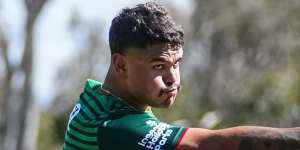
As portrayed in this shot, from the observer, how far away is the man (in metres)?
3.34

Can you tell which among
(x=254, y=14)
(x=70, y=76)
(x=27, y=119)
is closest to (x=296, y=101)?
(x=27, y=119)

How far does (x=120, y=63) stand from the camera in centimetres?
360

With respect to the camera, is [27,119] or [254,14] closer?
[27,119]

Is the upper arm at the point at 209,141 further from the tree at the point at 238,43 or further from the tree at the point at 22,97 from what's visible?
the tree at the point at 238,43

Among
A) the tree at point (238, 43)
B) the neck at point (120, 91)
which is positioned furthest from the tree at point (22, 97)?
the neck at point (120, 91)

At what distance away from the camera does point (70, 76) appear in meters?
49.5

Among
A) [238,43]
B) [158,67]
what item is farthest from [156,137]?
[238,43]

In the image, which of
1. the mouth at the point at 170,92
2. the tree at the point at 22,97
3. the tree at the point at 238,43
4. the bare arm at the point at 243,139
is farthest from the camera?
the tree at the point at 238,43

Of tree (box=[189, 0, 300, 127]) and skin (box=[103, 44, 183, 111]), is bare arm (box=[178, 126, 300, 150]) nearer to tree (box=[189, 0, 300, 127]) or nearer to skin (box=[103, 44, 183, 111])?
skin (box=[103, 44, 183, 111])

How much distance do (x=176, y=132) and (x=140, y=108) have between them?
0.90 ft

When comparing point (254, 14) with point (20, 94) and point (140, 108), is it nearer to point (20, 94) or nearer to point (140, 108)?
point (20, 94)

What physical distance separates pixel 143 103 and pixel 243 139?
441 mm

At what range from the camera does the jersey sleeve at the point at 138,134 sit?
3369mm

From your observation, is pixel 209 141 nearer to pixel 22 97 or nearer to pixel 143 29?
pixel 143 29
